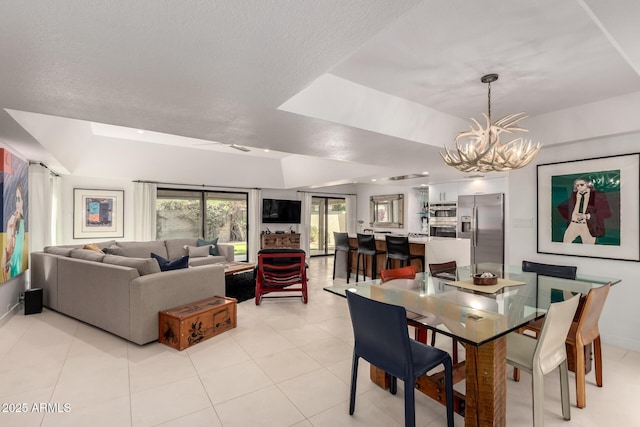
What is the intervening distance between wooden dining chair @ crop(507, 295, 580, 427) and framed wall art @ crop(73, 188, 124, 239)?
309 inches

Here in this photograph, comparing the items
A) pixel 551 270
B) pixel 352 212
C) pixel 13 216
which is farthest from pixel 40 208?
pixel 352 212

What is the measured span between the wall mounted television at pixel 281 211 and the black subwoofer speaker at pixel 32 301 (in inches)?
220

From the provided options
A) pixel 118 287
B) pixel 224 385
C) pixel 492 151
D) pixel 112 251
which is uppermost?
pixel 492 151

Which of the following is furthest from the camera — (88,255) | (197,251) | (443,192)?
(443,192)

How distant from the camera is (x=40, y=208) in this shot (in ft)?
16.4

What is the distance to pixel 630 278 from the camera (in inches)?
128

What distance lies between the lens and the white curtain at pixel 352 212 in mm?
10633

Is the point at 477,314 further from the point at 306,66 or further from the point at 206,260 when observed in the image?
the point at 206,260

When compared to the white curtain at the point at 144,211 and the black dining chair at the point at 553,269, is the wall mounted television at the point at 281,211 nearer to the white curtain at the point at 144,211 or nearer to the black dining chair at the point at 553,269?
the white curtain at the point at 144,211

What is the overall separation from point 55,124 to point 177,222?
15.7 ft

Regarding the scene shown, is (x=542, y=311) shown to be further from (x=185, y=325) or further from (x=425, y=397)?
(x=185, y=325)

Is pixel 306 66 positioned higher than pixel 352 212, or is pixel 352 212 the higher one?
pixel 306 66

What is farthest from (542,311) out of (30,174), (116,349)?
(30,174)

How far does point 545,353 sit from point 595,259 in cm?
227
